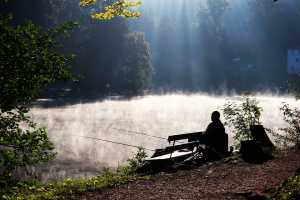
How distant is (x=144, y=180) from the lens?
12312 millimetres

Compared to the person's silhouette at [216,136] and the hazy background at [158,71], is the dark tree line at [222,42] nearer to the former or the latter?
the hazy background at [158,71]

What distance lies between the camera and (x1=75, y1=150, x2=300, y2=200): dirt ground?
33.6 ft

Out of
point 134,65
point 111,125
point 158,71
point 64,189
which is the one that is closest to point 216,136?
point 64,189

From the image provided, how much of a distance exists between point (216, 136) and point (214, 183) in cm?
392

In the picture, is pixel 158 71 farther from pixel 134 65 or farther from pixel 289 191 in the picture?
pixel 289 191

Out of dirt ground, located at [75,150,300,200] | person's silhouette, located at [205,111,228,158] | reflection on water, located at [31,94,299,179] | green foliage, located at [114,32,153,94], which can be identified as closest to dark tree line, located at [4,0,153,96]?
green foliage, located at [114,32,153,94]

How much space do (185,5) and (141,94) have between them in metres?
69.8

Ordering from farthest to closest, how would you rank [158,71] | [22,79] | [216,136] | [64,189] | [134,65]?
[158,71] → [134,65] → [216,136] → [64,189] → [22,79]

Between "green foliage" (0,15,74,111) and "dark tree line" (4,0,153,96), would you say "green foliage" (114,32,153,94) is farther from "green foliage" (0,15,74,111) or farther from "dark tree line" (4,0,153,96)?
"green foliage" (0,15,74,111)

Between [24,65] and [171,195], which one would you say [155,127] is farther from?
[24,65]

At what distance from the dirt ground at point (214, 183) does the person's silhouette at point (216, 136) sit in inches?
62.9

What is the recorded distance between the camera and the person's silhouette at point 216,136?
49.2ft

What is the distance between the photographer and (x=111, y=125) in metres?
35.5

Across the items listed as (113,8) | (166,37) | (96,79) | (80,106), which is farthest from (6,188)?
(166,37)
